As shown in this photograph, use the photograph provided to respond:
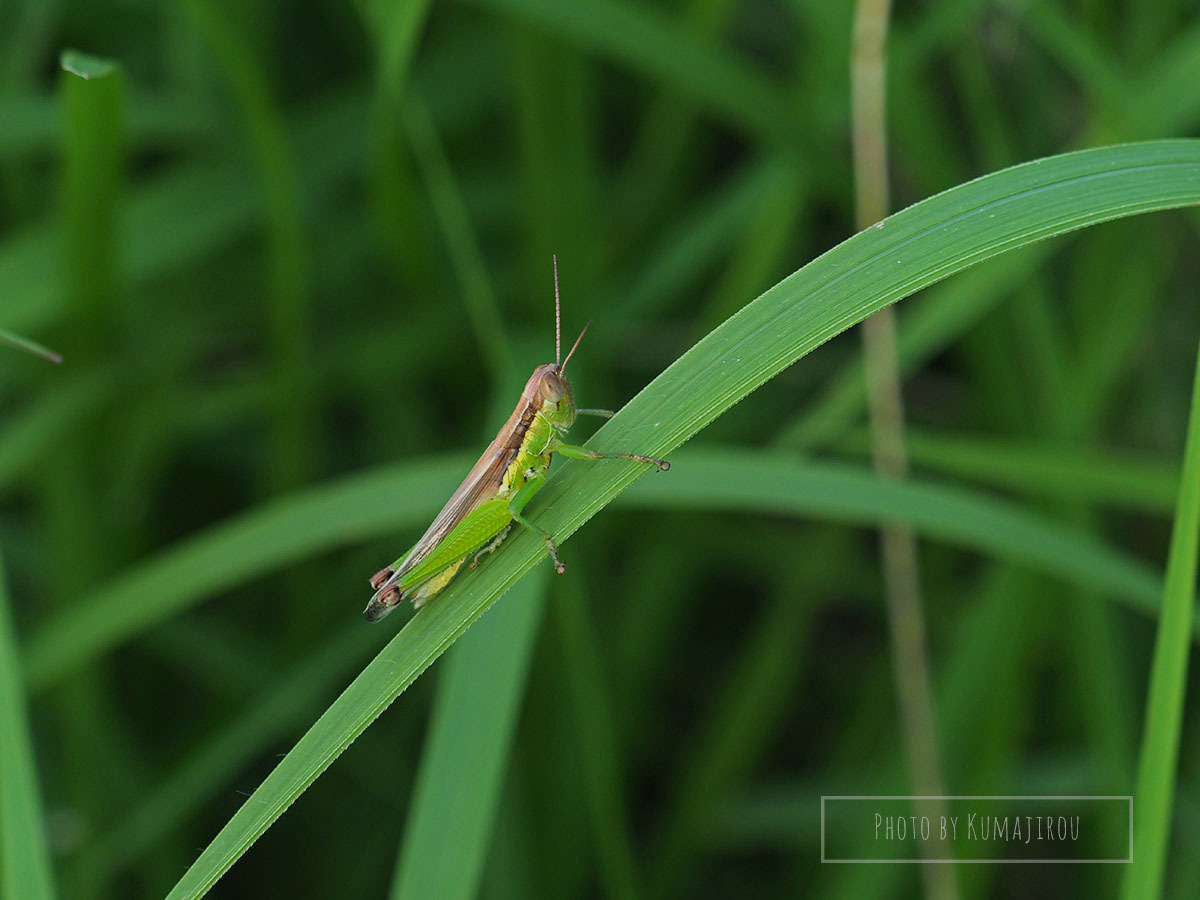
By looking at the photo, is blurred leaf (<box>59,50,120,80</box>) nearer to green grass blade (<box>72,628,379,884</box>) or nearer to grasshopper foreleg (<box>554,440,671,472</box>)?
grasshopper foreleg (<box>554,440,671,472</box>)

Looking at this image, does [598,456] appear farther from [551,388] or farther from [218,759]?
[218,759]

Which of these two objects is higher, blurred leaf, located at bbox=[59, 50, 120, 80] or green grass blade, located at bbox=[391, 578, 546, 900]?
blurred leaf, located at bbox=[59, 50, 120, 80]

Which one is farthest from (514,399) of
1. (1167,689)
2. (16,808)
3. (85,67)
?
(1167,689)

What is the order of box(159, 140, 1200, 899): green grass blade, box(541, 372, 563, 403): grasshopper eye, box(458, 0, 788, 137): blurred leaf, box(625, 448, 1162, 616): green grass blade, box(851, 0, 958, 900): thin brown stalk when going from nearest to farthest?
box(159, 140, 1200, 899): green grass blade
box(541, 372, 563, 403): grasshopper eye
box(625, 448, 1162, 616): green grass blade
box(851, 0, 958, 900): thin brown stalk
box(458, 0, 788, 137): blurred leaf

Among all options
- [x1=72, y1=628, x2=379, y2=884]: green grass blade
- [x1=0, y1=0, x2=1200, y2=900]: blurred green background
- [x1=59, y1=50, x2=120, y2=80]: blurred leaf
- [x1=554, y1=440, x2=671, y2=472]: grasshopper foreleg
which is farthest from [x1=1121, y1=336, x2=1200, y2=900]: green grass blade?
[x1=59, y1=50, x2=120, y2=80]: blurred leaf

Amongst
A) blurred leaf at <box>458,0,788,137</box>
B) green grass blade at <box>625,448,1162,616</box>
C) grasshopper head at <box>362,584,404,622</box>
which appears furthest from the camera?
blurred leaf at <box>458,0,788,137</box>

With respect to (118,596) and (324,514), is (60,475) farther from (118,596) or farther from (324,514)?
(324,514)

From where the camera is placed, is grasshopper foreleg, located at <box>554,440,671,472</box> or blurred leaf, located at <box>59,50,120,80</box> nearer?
grasshopper foreleg, located at <box>554,440,671,472</box>

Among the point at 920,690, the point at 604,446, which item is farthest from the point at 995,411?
the point at 604,446
